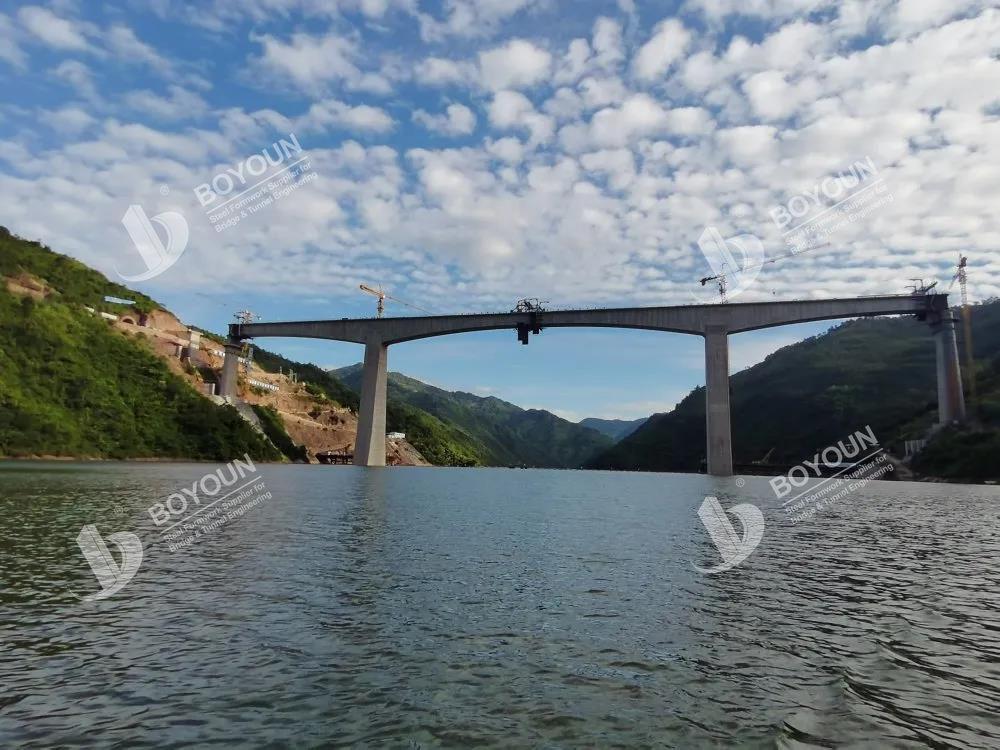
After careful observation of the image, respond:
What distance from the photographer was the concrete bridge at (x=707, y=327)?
81125 mm

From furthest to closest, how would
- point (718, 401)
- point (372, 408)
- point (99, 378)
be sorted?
point (372, 408), point (99, 378), point (718, 401)

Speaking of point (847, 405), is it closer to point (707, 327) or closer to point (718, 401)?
point (707, 327)

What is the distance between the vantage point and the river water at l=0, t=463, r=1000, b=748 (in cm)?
755

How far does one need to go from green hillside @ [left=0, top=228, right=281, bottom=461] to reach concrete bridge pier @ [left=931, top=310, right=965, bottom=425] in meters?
106

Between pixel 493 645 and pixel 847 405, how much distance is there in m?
148

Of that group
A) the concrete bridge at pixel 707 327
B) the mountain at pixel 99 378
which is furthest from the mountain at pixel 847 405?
the mountain at pixel 99 378

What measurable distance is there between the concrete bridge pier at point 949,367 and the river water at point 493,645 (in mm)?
72393

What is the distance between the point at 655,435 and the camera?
7815 inches

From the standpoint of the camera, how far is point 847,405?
447 ft

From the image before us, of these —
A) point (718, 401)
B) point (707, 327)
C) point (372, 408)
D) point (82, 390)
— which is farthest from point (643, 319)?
point (82, 390)

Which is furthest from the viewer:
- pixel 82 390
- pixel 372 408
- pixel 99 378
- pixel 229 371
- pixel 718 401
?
pixel 229 371

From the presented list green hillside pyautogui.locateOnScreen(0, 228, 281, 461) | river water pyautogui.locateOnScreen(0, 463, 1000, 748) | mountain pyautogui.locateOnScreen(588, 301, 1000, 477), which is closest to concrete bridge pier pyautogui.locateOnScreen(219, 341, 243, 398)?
green hillside pyautogui.locateOnScreen(0, 228, 281, 461)

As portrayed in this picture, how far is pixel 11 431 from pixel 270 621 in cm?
7953

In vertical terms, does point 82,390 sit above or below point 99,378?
below
